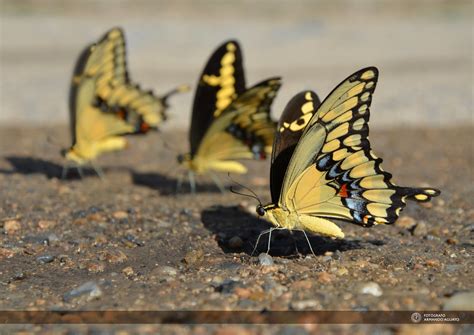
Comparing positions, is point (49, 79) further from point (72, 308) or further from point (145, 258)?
point (72, 308)

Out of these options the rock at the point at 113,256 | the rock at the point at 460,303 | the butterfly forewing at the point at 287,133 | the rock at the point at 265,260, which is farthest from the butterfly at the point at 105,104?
the rock at the point at 460,303

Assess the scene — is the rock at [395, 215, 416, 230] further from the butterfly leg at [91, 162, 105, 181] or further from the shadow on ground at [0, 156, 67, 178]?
the shadow on ground at [0, 156, 67, 178]

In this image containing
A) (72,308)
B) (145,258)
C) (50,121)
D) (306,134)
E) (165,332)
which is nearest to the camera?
(165,332)

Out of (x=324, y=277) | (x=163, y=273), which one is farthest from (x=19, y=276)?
(x=324, y=277)

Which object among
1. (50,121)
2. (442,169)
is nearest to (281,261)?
(442,169)

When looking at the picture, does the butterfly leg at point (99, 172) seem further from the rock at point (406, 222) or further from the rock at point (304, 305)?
the rock at point (304, 305)

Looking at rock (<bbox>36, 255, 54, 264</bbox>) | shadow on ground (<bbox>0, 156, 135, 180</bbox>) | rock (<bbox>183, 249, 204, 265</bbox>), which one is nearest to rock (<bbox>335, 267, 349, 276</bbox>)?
rock (<bbox>183, 249, 204, 265</bbox>)

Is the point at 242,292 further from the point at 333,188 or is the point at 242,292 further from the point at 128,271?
the point at 333,188
